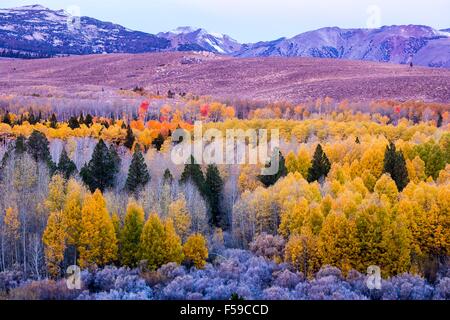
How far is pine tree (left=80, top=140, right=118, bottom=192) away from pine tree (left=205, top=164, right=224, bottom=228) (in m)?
9.06

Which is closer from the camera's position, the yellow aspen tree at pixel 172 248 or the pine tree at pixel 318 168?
the yellow aspen tree at pixel 172 248

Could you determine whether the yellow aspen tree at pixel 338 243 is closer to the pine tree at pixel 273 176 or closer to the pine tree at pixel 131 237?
the pine tree at pixel 131 237

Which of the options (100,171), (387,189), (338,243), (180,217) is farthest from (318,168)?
(100,171)

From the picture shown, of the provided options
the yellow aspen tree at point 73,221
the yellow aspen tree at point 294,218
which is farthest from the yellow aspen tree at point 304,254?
the yellow aspen tree at point 73,221

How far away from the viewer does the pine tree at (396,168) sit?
2086 inches

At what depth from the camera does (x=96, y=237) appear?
38344 mm

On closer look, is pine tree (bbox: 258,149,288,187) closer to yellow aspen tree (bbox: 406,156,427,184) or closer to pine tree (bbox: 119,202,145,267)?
yellow aspen tree (bbox: 406,156,427,184)

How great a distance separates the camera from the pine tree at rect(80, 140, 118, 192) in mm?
51531

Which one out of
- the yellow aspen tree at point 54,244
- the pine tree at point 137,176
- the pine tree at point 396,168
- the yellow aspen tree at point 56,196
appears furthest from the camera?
the pine tree at point 396,168

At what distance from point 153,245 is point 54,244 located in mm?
6366

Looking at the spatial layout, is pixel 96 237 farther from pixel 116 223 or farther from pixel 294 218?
pixel 294 218

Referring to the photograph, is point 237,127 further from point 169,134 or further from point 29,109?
point 29,109

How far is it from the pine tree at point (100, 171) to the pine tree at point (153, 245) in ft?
45.6

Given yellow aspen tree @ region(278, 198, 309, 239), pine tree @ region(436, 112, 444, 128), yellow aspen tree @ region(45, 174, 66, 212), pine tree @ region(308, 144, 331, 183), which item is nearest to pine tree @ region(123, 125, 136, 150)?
pine tree @ region(308, 144, 331, 183)
